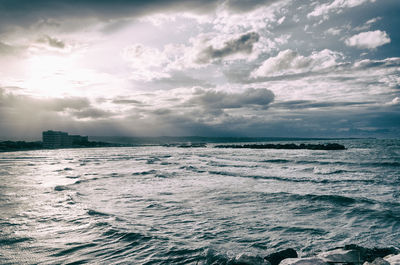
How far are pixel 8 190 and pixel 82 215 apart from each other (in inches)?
323

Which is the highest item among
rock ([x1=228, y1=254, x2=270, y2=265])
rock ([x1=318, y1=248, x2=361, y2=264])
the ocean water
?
rock ([x1=228, y1=254, x2=270, y2=265])

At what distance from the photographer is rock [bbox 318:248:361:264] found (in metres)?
5.20

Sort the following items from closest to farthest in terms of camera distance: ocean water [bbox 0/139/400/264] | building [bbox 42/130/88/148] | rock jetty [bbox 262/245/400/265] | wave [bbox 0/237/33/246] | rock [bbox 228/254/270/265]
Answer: rock jetty [bbox 262/245/400/265]
rock [bbox 228/254/270/265]
ocean water [bbox 0/139/400/264]
wave [bbox 0/237/33/246]
building [bbox 42/130/88/148]

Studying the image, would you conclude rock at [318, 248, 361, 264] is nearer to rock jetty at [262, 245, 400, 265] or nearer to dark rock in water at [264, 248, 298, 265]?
rock jetty at [262, 245, 400, 265]

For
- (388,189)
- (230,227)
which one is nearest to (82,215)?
(230,227)

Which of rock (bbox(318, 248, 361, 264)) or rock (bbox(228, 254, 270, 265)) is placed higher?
rock (bbox(228, 254, 270, 265))

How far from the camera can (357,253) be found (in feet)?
17.9

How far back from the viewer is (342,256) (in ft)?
17.4

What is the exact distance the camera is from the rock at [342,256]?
5202 mm

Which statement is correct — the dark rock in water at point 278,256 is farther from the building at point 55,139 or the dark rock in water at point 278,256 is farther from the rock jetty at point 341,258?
the building at point 55,139

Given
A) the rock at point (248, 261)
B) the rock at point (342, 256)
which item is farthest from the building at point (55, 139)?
the rock at point (342, 256)

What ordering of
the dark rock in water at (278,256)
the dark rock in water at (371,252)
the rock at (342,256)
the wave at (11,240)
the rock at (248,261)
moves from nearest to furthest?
1. the rock at (248,261)
2. the rock at (342,256)
3. the dark rock in water at (278,256)
4. the dark rock in water at (371,252)
5. the wave at (11,240)

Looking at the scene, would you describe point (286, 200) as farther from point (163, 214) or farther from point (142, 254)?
point (142, 254)

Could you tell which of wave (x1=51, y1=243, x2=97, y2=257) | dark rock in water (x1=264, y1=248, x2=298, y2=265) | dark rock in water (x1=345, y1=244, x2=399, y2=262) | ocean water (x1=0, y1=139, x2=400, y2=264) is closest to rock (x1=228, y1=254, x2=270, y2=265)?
ocean water (x1=0, y1=139, x2=400, y2=264)
